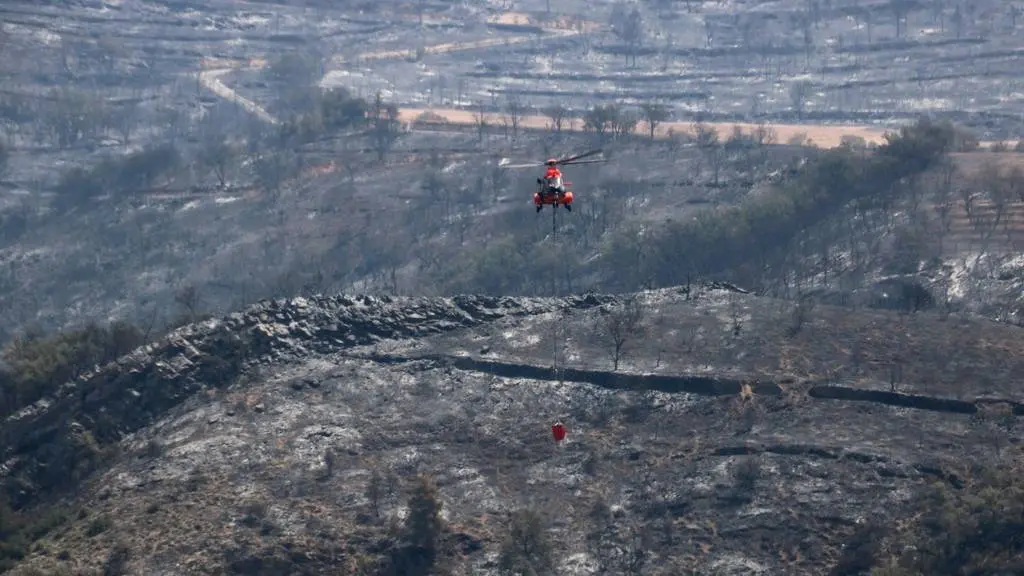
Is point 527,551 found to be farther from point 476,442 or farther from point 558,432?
point 476,442

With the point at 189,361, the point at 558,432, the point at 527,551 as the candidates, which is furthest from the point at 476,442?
the point at 189,361

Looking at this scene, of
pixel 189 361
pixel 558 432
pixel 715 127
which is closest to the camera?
pixel 558 432

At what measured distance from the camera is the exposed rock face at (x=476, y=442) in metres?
62.8

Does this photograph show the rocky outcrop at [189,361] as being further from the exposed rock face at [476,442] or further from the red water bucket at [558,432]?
the red water bucket at [558,432]

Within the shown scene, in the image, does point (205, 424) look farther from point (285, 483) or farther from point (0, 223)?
point (0, 223)

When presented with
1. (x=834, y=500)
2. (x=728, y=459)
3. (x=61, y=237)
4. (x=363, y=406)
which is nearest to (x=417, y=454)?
(x=363, y=406)

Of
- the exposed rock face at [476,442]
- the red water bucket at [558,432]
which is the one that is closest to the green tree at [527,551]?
the exposed rock face at [476,442]

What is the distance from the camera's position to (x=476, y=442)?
236 ft

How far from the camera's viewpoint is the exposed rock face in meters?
62.8

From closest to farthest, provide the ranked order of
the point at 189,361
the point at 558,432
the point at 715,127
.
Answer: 1. the point at 558,432
2. the point at 189,361
3. the point at 715,127

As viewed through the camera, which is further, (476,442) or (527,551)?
(476,442)

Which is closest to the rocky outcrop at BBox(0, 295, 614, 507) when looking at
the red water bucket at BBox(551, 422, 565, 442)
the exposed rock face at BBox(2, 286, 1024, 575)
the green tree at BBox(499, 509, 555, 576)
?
the exposed rock face at BBox(2, 286, 1024, 575)

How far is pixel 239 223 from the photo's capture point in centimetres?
14775

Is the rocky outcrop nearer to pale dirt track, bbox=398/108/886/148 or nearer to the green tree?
the green tree
